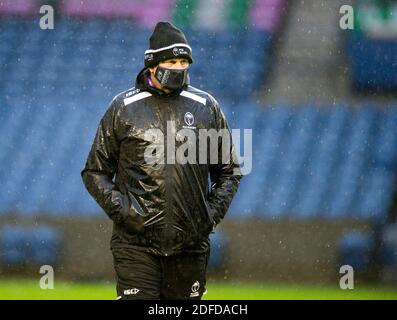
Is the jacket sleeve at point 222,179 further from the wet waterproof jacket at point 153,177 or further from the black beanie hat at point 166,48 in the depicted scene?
the black beanie hat at point 166,48

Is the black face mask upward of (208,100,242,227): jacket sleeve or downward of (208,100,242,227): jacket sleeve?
upward

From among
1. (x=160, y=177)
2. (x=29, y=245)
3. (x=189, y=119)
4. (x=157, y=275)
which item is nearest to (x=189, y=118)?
(x=189, y=119)

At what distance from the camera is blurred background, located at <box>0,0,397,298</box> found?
27.4 feet

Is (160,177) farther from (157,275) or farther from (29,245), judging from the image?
(29,245)

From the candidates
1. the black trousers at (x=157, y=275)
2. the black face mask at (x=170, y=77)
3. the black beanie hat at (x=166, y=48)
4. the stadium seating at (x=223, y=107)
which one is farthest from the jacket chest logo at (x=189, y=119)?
the stadium seating at (x=223, y=107)

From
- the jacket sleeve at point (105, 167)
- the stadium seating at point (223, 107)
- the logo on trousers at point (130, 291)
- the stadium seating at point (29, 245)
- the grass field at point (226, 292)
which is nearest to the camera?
the logo on trousers at point (130, 291)

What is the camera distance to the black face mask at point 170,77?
17.3 feet

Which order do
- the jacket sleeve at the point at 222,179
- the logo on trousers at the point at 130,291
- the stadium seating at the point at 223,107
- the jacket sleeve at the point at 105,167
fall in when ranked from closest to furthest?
the logo on trousers at the point at 130,291, the jacket sleeve at the point at 105,167, the jacket sleeve at the point at 222,179, the stadium seating at the point at 223,107

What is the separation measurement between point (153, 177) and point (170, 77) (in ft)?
1.59

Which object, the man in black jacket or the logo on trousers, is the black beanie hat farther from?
the logo on trousers

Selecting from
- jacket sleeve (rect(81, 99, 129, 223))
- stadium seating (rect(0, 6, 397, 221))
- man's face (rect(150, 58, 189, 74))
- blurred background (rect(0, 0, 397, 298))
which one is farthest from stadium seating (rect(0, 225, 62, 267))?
man's face (rect(150, 58, 189, 74))

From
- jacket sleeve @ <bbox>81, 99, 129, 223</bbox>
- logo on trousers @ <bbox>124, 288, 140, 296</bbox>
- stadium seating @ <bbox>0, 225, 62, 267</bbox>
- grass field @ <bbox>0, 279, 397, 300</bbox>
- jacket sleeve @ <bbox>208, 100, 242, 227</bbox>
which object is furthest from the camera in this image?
stadium seating @ <bbox>0, 225, 62, 267</bbox>

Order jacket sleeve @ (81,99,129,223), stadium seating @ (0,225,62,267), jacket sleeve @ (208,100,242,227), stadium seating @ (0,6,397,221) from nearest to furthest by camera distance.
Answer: jacket sleeve @ (81,99,129,223)
jacket sleeve @ (208,100,242,227)
stadium seating @ (0,225,62,267)
stadium seating @ (0,6,397,221)

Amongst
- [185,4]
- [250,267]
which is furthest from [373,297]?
[185,4]
